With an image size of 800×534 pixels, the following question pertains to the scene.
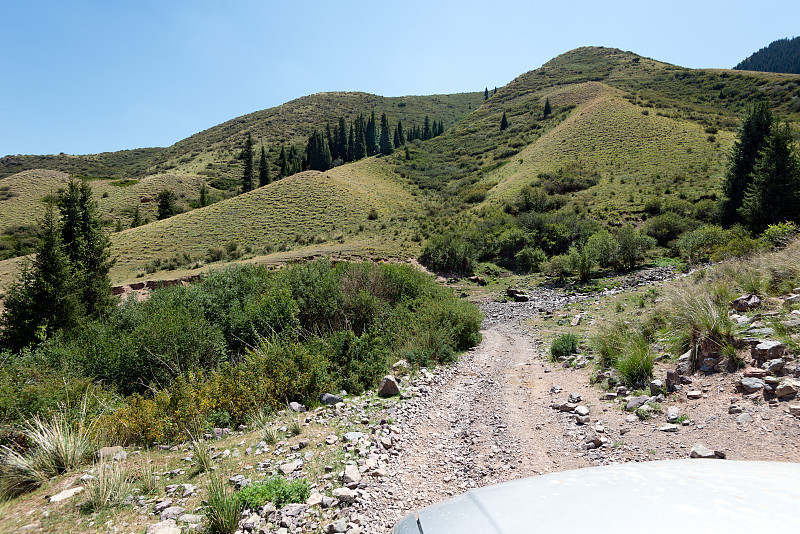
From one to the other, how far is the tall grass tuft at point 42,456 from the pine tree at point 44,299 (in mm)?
9085

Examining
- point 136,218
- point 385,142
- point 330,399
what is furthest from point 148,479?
point 385,142

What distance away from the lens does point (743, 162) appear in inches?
854

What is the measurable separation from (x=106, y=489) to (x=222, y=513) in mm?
1477

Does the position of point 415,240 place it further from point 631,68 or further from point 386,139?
point 631,68

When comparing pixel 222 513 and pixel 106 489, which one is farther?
pixel 106 489

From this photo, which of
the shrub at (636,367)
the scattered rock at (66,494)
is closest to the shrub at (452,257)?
the shrub at (636,367)

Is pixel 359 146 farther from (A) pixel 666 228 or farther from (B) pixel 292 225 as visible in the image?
(A) pixel 666 228

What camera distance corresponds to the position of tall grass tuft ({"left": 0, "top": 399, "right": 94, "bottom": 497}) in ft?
12.5

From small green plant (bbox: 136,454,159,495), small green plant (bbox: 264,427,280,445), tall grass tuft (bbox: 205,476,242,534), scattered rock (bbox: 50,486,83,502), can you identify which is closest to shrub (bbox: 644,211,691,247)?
small green plant (bbox: 264,427,280,445)

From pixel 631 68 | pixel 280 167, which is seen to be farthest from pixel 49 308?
pixel 631 68

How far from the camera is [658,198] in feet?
87.9

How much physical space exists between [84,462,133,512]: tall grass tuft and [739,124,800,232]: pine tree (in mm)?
26077

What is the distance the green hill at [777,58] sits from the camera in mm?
106062

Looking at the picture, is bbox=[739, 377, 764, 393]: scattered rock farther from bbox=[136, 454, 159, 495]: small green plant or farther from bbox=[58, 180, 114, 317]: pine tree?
bbox=[58, 180, 114, 317]: pine tree
